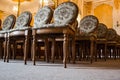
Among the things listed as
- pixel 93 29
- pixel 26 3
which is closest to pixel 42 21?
pixel 93 29

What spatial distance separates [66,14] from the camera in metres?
3.65

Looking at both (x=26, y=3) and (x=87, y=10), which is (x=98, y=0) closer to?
(x=87, y=10)

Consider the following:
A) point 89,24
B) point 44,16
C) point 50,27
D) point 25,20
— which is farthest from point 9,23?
point 50,27

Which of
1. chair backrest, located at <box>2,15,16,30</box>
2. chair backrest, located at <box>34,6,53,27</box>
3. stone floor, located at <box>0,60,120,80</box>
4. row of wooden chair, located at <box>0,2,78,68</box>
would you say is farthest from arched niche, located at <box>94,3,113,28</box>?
stone floor, located at <box>0,60,120,80</box>

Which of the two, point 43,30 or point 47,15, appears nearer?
point 43,30

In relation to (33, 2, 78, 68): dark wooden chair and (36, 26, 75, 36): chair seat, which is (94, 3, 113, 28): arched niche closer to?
(33, 2, 78, 68): dark wooden chair

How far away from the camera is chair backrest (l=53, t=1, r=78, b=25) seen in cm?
354

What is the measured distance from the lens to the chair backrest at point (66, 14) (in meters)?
3.54

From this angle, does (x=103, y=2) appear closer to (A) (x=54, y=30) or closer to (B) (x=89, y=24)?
(B) (x=89, y=24)

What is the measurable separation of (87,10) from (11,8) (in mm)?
5968

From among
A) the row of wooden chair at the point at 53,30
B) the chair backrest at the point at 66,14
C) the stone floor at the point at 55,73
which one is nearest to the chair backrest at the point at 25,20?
the row of wooden chair at the point at 53,30

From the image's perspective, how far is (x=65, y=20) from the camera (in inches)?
142

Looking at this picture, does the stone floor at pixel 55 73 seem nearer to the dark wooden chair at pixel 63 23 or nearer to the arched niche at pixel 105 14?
the dark wooden chair at pixel 63 23

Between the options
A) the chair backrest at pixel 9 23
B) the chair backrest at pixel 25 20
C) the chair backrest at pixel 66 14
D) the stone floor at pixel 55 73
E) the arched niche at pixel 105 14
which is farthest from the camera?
the arched niche at pixel 105 14
